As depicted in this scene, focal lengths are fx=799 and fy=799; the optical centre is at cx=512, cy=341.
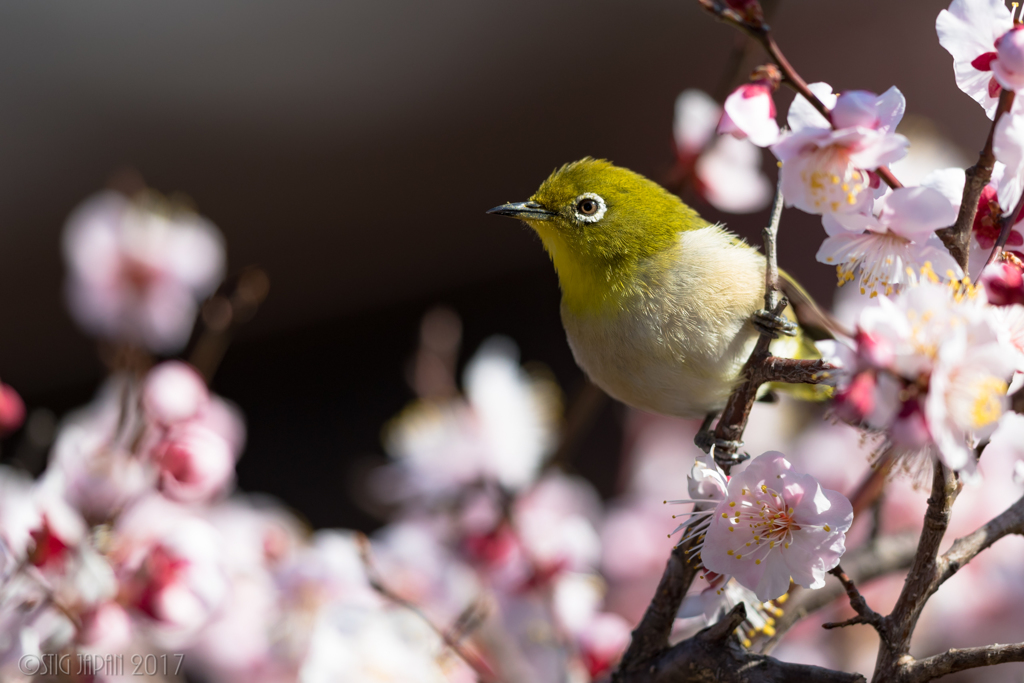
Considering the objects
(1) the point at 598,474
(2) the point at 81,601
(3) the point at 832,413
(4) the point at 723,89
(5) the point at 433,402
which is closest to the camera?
(3) the point at 832,413

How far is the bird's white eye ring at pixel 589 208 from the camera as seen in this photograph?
5.39ft

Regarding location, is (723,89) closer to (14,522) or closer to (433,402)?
(433,402)

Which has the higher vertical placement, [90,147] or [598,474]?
[90,147]

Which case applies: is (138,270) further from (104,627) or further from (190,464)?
(104,627)

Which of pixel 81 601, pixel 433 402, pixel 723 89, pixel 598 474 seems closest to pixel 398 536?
pixel 433 402

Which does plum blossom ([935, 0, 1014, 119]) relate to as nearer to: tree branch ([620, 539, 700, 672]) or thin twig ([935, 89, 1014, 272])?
thin twig ([935, 89, 1014, 272])

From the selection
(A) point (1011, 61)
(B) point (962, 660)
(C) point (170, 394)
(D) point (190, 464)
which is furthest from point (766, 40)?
(C) point (170, 394)

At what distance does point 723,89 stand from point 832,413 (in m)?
1.12

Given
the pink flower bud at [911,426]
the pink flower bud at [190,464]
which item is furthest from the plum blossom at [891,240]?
the pink flower bud at [190,464]

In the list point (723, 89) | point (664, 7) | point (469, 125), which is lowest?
point (469, 125)

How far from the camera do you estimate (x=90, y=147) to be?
182 inches

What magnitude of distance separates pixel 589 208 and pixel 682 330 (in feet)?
1.30

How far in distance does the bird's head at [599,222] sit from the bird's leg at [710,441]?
311mm

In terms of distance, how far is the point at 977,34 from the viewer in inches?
37.5
